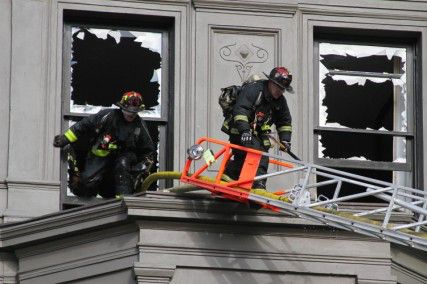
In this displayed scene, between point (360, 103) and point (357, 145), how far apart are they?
2.03ft

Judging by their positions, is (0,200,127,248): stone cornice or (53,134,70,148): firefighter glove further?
(53,134,70,148): firefighter glove

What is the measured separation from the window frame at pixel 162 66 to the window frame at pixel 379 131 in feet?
6.50

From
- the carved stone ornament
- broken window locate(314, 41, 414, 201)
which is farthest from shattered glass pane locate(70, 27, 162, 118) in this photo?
broken window locate(314, 41, 414, 201)

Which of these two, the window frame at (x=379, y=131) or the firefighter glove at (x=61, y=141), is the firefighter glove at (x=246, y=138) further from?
the window frame at (x=379, y=131)

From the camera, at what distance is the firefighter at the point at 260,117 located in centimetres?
2677

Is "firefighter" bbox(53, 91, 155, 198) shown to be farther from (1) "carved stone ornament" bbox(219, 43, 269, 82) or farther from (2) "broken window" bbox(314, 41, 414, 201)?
(2) "broken window" bbox(314, 41, 414, 201)

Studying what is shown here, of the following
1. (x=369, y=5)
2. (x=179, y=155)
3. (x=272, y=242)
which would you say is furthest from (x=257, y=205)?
(x=369, y=5)

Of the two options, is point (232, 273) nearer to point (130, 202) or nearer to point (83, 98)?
point (130, 202)

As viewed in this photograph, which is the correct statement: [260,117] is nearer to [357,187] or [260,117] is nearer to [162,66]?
[162,66]

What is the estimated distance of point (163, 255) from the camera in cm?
2620

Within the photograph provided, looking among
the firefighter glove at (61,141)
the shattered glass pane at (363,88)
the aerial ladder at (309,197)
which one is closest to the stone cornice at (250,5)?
the shattered glass pane at (363,88)

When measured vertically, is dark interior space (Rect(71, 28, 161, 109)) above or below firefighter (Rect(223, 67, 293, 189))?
above

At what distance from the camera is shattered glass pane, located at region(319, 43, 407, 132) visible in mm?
29734

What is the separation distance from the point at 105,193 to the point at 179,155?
1090mm
